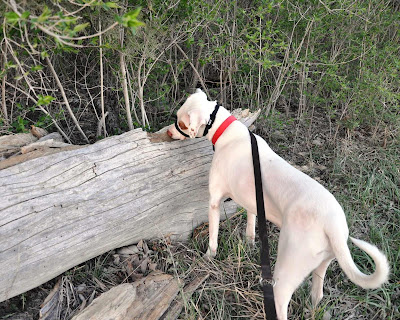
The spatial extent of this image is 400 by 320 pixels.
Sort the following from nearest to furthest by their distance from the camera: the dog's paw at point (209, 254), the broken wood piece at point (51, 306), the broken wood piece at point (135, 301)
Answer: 1. the broken wood piece at point (135, 301)
2. the broken wood piece at point (51, 306)
3. the dog's paw at point (209, 254)

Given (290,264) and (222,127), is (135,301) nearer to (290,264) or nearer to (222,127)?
(290,264)

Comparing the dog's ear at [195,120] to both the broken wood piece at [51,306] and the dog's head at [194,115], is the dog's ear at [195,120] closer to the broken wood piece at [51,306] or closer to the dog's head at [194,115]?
the dog's head at [194,115]

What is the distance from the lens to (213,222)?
3.17 metres

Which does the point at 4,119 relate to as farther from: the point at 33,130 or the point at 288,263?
the point at 288,263

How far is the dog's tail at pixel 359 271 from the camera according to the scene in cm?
205

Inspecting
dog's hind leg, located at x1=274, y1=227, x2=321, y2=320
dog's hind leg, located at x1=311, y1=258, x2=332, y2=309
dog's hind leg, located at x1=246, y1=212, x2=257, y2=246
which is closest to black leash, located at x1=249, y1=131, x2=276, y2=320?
dog's hind leg, located at x1=274, y1=227, x2=321, y2=320

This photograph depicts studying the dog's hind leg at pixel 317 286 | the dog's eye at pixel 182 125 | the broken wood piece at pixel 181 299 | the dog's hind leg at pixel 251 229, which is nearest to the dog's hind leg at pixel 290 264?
the dog's hind leg at pixel 317 286

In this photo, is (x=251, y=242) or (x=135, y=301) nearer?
(x=135, y=301)

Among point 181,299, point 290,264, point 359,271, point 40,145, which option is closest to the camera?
point 359,271

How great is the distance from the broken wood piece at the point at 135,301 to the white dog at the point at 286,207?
1.87 ft

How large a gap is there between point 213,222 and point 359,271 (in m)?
1.33

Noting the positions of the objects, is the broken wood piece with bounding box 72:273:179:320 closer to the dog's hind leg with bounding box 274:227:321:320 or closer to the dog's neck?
the dog's hind leg with bounding box 274:227:321:320

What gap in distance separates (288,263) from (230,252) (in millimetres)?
1104

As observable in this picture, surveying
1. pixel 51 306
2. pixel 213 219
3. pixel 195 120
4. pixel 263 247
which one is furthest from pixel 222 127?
pixel 51 306
